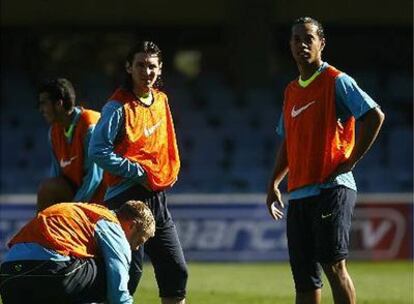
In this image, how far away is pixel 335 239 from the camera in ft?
26.9

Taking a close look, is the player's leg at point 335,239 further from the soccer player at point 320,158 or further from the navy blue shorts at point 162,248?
the navy blue shorts at point 162,248

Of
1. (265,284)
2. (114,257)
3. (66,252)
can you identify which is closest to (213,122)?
(265,284)

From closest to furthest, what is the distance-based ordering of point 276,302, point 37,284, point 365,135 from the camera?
point 37,284 → point 365,135 → point 276,302

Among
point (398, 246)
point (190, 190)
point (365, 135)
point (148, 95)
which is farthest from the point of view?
point (190, 190)

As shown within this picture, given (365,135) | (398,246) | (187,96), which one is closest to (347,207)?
(365,135)

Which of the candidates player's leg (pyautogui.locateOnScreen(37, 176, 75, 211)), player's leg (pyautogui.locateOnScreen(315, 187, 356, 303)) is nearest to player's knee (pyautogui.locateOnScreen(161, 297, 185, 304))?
player's leg (pyautogui.locateOnScreen(315, 187, 356, 303))

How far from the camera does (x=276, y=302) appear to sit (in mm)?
11992

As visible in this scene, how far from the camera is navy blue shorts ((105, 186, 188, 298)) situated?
898 centimetres

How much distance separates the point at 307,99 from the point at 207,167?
16.4m

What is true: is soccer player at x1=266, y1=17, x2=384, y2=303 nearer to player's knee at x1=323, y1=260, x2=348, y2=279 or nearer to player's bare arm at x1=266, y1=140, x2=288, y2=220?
player's knee at x1=323, y1=260, x2=348, y2=279

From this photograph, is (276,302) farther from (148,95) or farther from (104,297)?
(104,297)

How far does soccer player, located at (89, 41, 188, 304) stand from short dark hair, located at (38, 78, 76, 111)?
1586 millimetres

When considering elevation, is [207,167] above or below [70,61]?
below

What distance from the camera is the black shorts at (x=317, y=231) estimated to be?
8.21 metres
